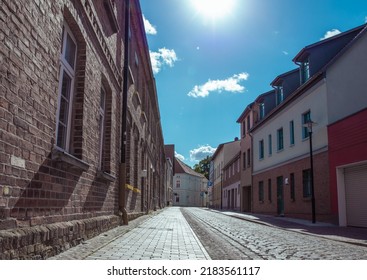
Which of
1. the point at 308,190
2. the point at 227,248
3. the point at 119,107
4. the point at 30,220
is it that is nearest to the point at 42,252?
the point at 30,220

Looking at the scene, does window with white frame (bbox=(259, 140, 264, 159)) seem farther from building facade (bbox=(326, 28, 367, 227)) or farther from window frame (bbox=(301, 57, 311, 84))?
building facade (bbox=(326, 28, 367, 227))

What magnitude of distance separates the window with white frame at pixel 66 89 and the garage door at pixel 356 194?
1127 centimetres

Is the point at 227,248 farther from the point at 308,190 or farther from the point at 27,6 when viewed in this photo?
the point at 308,190

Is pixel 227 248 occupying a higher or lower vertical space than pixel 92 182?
lower

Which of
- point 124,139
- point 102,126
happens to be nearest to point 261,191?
point 124,139

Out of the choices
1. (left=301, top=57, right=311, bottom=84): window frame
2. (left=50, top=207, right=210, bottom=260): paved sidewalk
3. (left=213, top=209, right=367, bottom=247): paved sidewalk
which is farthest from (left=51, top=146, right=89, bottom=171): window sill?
(left=301, top=57, right=311, bottom=84): window frame

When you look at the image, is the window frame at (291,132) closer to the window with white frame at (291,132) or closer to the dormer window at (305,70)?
the window with white frame at (291,132)

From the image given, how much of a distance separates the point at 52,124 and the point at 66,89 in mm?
1514

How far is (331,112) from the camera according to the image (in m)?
16.7

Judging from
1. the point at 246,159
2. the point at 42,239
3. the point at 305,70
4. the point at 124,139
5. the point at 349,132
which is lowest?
the point at 42,239

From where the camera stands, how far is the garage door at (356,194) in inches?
554

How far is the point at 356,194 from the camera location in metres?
Result: 14.6

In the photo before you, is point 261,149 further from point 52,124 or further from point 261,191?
point 52,124

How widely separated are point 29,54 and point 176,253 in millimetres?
3493
